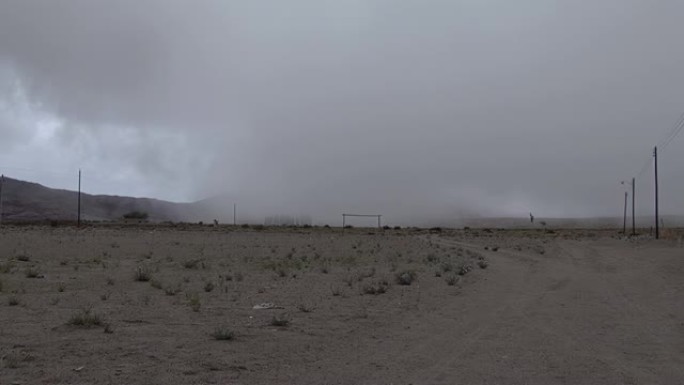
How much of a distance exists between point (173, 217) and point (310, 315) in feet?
631

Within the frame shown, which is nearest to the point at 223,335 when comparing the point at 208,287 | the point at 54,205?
the point at 208,287

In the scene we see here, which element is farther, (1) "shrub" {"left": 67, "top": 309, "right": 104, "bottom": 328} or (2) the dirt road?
(1) "shrub" {"left": 67, "top": 309, "right": 104, "bottom": 328}

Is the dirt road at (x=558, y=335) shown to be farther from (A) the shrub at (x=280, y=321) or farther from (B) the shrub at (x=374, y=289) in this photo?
(A) the shrub at (x=280, y=321)

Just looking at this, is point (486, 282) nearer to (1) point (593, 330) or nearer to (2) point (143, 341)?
(1) point (593, 330)

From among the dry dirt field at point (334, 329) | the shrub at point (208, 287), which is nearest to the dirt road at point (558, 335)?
the dry dirt field at point (334, 329)

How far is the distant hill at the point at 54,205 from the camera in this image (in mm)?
150300

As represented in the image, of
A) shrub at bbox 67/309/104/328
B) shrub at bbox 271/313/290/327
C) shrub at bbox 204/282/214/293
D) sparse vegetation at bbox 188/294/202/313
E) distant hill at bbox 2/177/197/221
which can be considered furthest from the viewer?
distant hill at bbox 2/177/197/221

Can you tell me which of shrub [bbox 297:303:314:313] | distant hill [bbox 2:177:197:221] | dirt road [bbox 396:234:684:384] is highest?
distant hill [bbox 2:177:197:221]

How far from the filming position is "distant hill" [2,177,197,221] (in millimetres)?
150300

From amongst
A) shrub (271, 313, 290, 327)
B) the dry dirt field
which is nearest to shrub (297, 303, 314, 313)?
the dry dirt field

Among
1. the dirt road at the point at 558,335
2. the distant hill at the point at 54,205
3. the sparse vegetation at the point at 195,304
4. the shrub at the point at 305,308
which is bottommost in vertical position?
the dirt road at the point at 558,335

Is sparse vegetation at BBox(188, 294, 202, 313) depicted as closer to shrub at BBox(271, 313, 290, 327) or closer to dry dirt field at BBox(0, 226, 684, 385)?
dry dirt field at BBox(0, 226, 684, 385)

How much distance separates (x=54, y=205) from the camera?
163000mm

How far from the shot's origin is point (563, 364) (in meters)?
9.85
